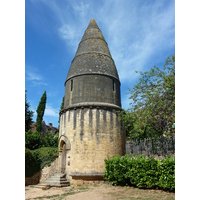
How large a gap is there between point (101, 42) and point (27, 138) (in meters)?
13.3

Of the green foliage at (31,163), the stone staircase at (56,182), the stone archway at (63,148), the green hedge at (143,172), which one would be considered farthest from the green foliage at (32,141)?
the green hedge at (143,172)

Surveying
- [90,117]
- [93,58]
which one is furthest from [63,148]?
[93,58]

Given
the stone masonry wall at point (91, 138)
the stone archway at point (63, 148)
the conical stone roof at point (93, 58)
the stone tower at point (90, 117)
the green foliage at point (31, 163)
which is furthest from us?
the conical stone roof at point (93, 58)

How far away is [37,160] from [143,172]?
10936mm

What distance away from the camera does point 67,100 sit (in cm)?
1764

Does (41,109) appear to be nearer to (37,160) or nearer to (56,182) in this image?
(37,160)

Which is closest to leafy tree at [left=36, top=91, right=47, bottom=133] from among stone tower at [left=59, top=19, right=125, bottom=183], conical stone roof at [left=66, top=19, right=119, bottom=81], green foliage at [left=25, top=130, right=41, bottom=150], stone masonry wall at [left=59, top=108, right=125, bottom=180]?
green foliage at [left=25, top=130, right=41, bottom=150]

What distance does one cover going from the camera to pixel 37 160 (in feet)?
57.0

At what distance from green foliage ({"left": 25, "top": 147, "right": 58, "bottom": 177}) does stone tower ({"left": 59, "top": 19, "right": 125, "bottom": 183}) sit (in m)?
1.33

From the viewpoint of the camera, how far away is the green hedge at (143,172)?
375 inches

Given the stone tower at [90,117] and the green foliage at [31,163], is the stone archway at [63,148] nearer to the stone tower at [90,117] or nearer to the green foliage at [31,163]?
the stone tower at [90,117]

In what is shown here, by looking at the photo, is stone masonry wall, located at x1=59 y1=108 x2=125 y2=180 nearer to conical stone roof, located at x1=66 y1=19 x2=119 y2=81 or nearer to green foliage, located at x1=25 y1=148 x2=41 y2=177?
green foliage, located at x1=25 y1=148 x2=41 y2=177
